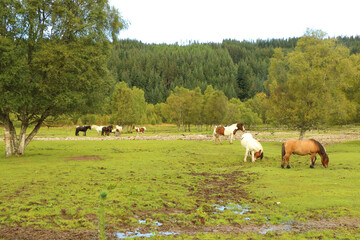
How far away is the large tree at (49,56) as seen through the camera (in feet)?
74.9

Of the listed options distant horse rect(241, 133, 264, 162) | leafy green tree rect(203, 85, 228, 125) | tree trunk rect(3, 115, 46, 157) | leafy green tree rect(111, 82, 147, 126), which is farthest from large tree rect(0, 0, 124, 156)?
leafy green tree rect(203, 85, 228, 125)

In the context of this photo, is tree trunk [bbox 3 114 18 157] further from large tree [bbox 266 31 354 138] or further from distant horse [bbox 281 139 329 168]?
large tree [bbox 266 31 354 138]

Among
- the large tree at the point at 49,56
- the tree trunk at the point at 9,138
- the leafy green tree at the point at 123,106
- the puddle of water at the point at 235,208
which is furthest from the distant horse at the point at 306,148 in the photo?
the leafy green tree at the point at 123,106

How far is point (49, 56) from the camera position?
2298cm

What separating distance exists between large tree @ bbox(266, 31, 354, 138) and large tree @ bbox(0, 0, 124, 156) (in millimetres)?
27214

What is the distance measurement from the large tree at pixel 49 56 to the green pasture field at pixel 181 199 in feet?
19.4

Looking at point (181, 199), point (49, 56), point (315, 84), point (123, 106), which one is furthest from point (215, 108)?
point (181, 199)

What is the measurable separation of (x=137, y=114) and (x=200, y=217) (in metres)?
79.2

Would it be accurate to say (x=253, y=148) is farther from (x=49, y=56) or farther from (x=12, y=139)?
(x=12, y=139)

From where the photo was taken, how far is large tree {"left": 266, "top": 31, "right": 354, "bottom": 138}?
1617 inches

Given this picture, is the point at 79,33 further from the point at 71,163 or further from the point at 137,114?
the point at 137,114

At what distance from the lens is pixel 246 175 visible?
1858 cm

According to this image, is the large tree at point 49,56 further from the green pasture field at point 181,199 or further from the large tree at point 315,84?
the large tree at point 315,84

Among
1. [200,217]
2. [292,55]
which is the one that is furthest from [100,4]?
[292,55]
